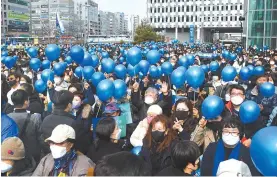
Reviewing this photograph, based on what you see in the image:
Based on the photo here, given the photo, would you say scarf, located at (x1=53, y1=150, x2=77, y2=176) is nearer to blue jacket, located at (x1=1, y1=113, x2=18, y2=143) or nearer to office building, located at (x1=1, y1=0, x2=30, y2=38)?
blue jacket, located at (x1=1, y1=113, x2=18, y2=143)

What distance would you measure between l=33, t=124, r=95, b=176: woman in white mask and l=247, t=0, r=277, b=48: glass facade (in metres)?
33.6

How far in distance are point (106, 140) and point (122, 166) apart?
1765 millimetres

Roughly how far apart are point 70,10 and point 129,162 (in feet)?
455

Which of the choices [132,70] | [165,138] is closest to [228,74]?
[132,70]

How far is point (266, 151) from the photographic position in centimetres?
236

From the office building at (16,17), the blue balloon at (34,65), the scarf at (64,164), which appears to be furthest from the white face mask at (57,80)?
the office building at (16,17)

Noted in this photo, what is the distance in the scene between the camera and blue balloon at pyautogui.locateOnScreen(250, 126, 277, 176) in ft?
7.66

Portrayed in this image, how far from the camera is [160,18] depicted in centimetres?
8556

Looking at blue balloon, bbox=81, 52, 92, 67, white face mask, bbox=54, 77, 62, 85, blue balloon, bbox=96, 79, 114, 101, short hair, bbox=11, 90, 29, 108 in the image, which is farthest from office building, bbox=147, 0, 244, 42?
short hair, bbox=11, 90, 29, 108

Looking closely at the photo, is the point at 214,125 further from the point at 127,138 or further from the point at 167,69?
the point at 167,69

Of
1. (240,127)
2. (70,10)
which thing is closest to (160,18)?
(70,10)

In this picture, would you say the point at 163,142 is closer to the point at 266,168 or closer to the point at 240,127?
the point at 240,127

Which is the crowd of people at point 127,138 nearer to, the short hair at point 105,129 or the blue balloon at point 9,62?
the short hair at point 105,129

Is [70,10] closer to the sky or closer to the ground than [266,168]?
closer to the sky
